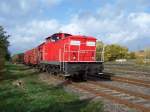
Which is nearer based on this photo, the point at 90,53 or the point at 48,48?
the point at 90,53

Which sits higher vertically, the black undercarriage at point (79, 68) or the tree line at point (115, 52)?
the tree line at point (115, 52)

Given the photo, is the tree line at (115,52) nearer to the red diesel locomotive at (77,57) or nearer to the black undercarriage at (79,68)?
the red diesel locomotive at (77,57)

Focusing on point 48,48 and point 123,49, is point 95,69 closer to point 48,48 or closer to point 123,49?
point 48,48

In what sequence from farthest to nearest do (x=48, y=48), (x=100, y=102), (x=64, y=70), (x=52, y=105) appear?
(x=48, y=48)
(x=64, y=70)
(x=100, y=102)
(x=52, y=105)

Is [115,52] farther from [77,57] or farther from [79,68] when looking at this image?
[79,68]

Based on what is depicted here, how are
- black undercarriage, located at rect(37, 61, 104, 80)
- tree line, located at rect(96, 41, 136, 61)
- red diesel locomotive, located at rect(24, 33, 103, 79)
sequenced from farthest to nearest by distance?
tree line, located at rect(96, 41, 136, 61) < red diesel locomotive, located at rect(24, 33, 103, 79) < black undercarriage, located at rect(37, 61, 104, 80)

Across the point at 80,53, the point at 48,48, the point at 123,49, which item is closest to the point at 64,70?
the point at 80,53

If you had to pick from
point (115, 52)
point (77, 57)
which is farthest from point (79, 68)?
point (115, 52)

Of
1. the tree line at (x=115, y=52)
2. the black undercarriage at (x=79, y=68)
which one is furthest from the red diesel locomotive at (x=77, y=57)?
the tree line at (x=115, y=52)

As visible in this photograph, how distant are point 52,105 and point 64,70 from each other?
8231 millimetres

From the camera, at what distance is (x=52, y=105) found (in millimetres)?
9570

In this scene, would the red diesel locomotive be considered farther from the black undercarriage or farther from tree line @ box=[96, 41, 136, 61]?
tree line @ box=[96, 41, 136, 61]

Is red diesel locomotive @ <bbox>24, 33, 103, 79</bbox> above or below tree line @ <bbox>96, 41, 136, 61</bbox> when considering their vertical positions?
below

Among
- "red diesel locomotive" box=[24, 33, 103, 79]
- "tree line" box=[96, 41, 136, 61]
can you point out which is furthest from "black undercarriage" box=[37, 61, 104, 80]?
"tree line" box=[96, 41, 136, 61]
